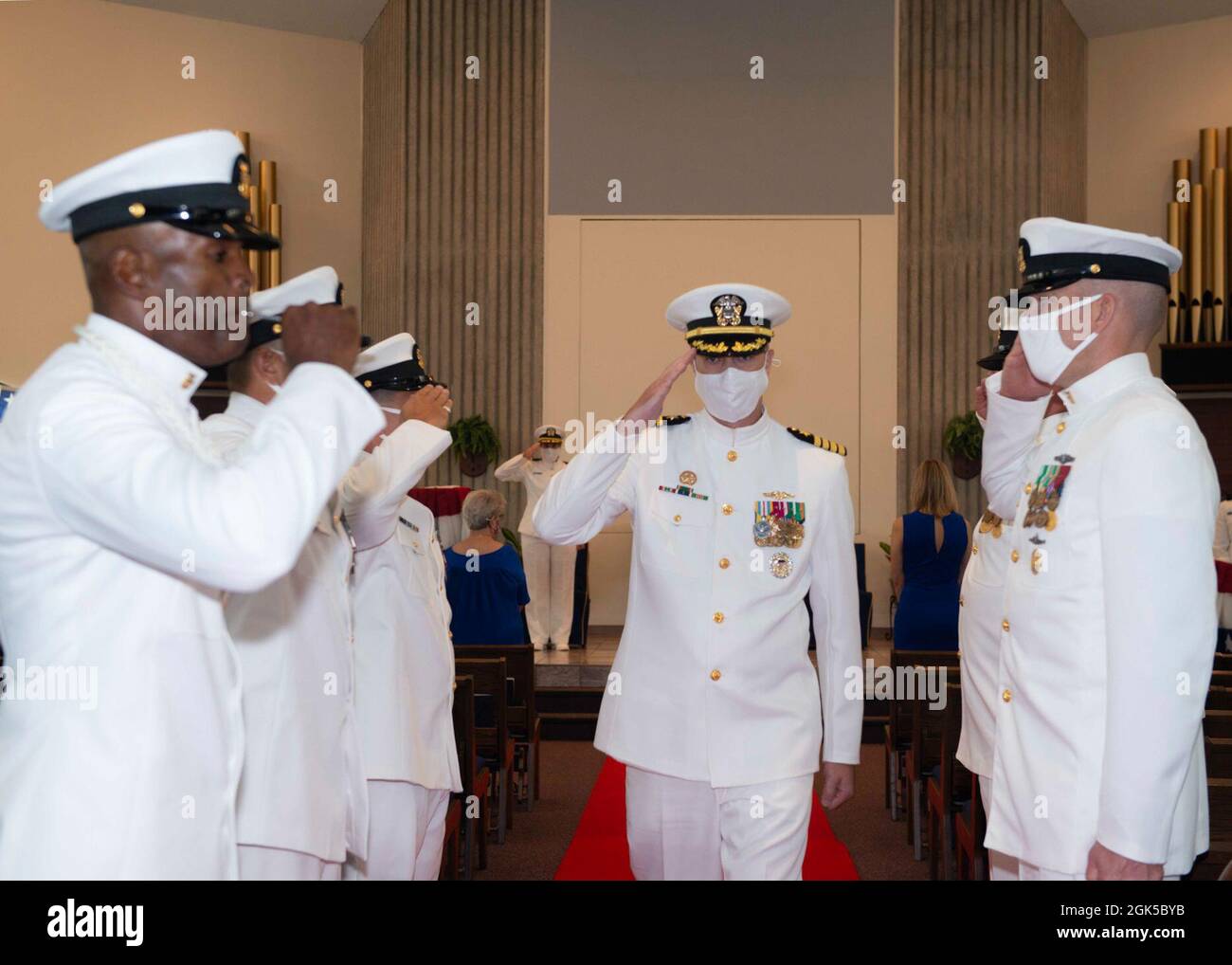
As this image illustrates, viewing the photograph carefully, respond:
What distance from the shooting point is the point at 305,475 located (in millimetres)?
1570

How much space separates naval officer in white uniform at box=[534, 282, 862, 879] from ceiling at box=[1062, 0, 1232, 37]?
10475mm

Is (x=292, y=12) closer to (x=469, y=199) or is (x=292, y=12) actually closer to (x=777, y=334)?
(x=469, y=199)

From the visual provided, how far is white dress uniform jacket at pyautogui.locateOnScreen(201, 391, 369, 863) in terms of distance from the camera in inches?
90.5

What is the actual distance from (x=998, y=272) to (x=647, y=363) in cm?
352

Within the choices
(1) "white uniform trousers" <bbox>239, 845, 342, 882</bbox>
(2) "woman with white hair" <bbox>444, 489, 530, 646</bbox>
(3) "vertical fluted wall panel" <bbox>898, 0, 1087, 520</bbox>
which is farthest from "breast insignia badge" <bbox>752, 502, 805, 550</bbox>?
(3) "vertical fluted wall panel" <bbox>898, 0, 1087, 520</bbox>

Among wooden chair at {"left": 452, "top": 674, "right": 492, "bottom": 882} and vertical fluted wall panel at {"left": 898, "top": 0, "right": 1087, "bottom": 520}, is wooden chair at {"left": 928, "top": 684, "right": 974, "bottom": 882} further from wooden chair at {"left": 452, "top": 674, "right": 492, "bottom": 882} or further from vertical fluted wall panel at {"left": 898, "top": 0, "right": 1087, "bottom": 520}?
vertical fluted wall panel at {"left": 898, "top": 0, "right": 1087, "bottom": 520}

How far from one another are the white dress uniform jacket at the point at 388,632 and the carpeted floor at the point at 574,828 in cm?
206

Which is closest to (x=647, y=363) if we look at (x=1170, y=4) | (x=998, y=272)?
(x=998, y=272)

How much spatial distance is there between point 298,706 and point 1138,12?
40.5ft

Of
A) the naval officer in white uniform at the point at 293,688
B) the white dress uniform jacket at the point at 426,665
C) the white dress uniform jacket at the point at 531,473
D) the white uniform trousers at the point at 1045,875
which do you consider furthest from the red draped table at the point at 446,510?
the white uniform trousers at the point at 1045,875

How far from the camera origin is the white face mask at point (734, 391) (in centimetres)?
326

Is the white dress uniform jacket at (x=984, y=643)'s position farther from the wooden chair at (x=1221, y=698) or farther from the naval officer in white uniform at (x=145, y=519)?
the naval officer in white uniform at (x=145, y=519)

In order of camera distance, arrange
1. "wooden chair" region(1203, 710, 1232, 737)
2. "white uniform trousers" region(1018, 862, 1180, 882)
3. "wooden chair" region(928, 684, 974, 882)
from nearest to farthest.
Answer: "white uniform trousers" region(1018, 862, 1180, 882) → "wooden chair" region(1203, 710, 1232, 737) → "wooden chair" region(928, 684, 974, 882)

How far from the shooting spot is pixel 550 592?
33.7ft
